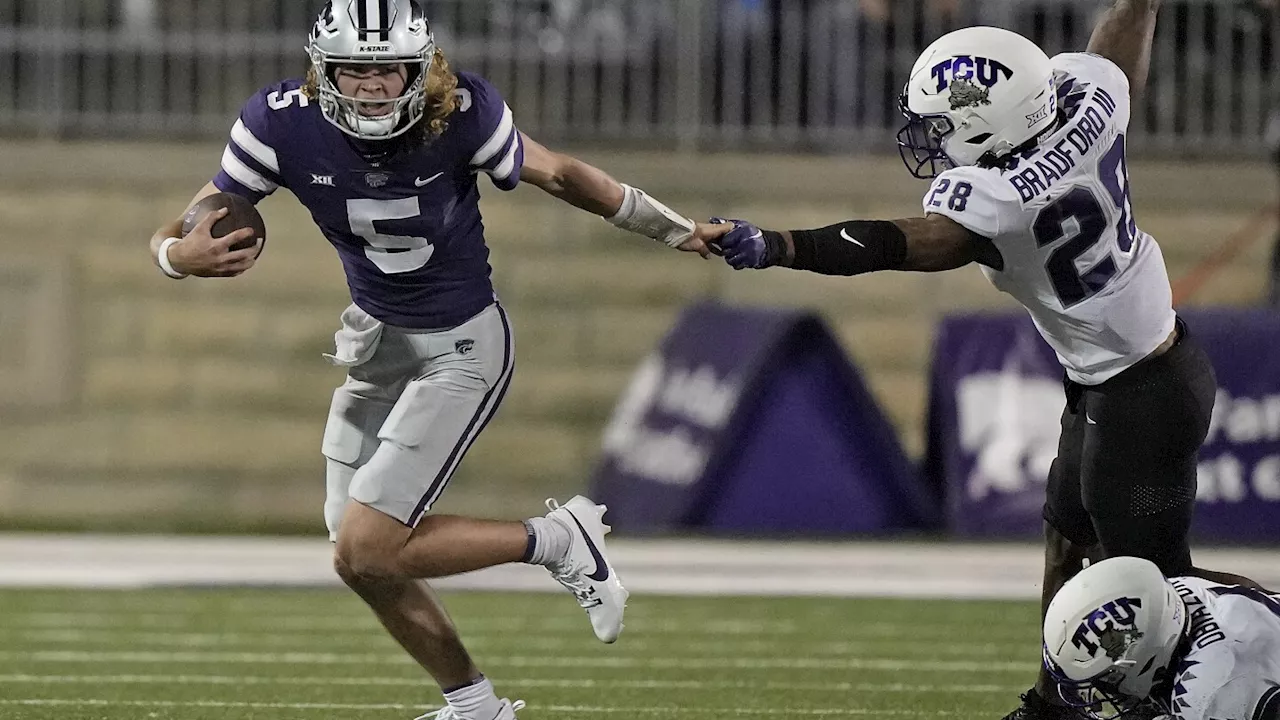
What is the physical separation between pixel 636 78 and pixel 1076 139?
567 centimetres

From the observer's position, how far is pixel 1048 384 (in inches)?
332

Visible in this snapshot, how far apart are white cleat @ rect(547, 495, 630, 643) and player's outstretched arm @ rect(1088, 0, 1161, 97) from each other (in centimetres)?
149

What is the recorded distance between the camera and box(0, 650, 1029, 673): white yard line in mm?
5602

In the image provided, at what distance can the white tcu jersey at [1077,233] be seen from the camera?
3.96 metres

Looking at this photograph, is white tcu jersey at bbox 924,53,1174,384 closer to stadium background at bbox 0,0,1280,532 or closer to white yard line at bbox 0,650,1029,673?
white yard line at bbox 0,650,1029,673

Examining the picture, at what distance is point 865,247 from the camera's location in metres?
3.97

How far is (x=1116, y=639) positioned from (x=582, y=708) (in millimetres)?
1645

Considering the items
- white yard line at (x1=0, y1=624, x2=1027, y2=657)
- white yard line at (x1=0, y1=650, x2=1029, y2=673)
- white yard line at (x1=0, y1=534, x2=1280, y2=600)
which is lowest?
white yard line at (x1=0, y1=534, x2=1280, y2=600)

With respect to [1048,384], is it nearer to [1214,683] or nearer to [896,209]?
[896,209]

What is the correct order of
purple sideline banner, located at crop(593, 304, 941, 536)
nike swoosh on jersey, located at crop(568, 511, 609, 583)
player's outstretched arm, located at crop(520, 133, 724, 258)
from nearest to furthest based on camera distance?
player's outstretched arm, located at crop(520, 133, 724, 258) < nike swoosh on jersey, located at crop(568, 511, 609, 583) < purple sideline banner, located at crop(593, 304, 941, 536)

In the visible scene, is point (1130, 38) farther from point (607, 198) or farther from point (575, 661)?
point (575, 661)

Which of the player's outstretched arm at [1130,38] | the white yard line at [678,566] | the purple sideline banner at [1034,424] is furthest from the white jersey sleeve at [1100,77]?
the purple sideline banner at [1034,424]

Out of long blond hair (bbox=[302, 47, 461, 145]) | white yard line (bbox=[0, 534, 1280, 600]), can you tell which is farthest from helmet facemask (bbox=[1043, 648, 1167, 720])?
white yard line (bbox=[0, 534, 1280, 600])

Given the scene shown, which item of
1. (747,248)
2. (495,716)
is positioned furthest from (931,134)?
(495,716)
